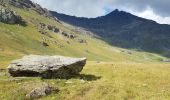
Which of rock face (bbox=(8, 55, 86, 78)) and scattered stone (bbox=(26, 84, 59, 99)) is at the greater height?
rock face (bbox=(8, 55, 86, 78))

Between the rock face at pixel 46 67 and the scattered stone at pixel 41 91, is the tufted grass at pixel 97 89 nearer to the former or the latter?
the scattered stone at pixel 41 91

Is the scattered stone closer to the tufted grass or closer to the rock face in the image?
the tufted grass

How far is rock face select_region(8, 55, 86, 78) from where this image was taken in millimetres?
44188

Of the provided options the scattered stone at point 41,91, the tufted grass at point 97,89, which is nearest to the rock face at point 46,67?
the tufted grass at point 97,89

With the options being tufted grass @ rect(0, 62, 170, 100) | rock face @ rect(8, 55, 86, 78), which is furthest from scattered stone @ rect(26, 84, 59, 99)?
rock face @ rect(8, 55, 86, 78)

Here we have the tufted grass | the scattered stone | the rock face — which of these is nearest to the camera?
the tufted grass

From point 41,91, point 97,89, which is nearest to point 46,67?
point 41,91

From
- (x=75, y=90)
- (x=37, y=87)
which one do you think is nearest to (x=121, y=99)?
(x=75, y=90)

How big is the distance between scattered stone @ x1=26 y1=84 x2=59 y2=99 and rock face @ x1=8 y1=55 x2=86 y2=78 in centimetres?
816

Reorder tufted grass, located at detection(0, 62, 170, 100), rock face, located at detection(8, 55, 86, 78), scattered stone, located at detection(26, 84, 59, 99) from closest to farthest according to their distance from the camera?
tufted grass, located at detection(0, 62, 170, 100) < scattered stone, located at detection(26, 84, 59, 99) < rock face, located at detection(8, 55, 86, 78)

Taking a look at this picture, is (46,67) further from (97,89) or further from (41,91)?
(97,89)

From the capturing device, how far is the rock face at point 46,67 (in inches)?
1740

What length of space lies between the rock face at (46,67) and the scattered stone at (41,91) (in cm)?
816

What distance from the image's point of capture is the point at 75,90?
35.9 m
